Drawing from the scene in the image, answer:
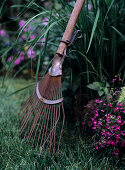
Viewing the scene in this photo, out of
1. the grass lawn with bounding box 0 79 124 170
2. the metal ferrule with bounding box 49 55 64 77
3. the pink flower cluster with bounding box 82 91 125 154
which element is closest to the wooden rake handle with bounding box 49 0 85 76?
the metal ferrule with bounding box 49 55 64 77

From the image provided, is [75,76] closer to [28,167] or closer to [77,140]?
[77,140]

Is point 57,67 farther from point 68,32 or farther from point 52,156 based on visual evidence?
point 52,156

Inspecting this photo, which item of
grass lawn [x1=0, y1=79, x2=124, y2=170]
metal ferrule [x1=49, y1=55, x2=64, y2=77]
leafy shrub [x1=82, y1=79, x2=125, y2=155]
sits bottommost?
grass lawn [x1=0, y1=79, x2=124, y2=170]

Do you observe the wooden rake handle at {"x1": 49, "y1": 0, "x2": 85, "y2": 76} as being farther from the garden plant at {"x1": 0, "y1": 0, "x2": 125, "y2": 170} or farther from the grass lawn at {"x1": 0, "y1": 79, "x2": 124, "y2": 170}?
the grass lawn at {"x1": 0, "y1": 79, "x2": 124, "y2": 170}

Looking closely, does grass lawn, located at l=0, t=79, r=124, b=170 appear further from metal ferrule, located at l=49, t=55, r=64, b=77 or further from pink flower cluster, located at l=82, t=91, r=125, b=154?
metal ferrule, located at l=49, t=55, r=64, b=77

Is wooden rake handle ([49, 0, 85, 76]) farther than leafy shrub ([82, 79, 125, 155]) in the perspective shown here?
Yes

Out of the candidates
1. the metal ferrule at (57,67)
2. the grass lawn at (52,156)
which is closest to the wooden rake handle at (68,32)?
the metal ferrule at (57,67)

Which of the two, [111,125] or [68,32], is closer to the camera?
[111,125]

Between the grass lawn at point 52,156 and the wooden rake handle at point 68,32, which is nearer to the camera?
the grass lawn at point 52,156

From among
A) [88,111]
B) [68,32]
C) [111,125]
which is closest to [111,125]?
[111,125]

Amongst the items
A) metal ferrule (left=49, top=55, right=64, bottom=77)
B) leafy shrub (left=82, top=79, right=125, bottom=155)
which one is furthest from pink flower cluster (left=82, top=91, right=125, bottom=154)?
metal ferrule (left=49, top=55, right=64, bottom=77)

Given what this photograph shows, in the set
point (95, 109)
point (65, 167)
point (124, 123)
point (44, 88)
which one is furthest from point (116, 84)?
point (65, 167)

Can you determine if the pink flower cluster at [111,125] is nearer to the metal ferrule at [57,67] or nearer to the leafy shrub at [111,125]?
the leafy shrub at [111,125]

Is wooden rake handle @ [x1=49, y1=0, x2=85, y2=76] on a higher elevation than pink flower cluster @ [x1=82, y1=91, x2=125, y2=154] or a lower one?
higher
